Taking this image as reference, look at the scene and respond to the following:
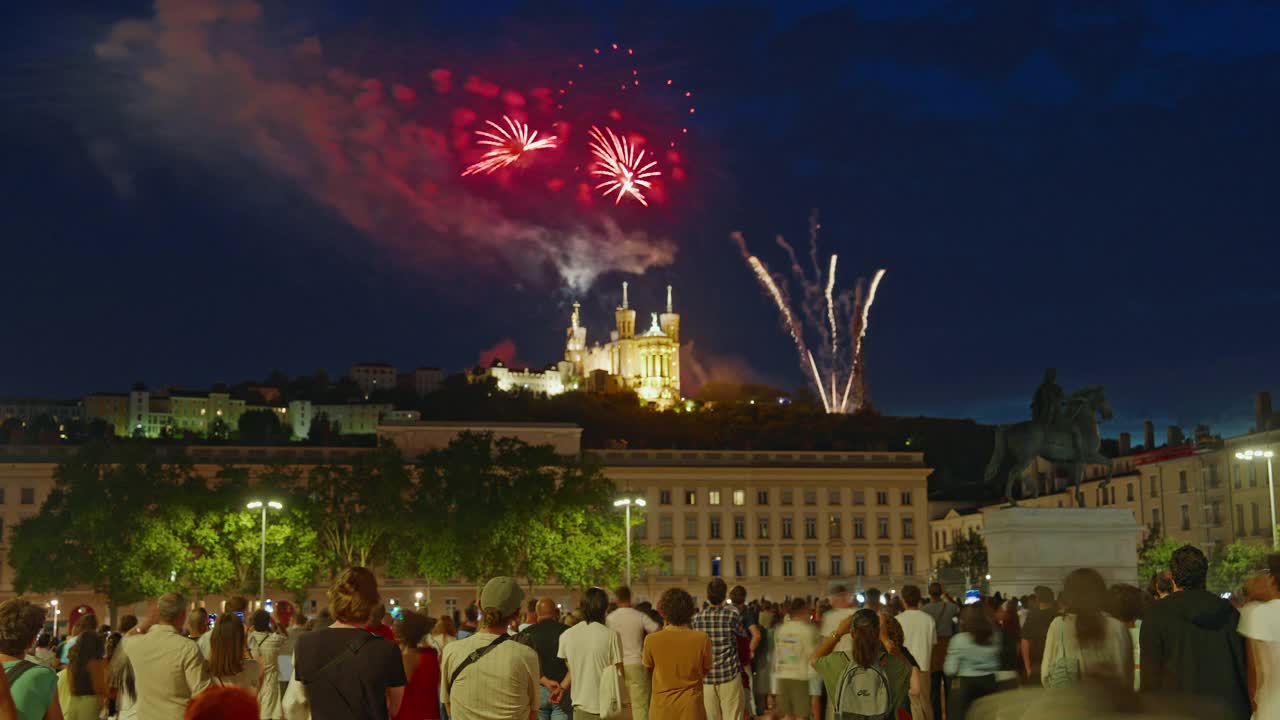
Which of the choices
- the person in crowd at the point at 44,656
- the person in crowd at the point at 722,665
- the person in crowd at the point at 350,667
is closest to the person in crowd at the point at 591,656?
the person in crowd at the point at 722,665

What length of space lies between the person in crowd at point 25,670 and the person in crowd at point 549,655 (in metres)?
5.90

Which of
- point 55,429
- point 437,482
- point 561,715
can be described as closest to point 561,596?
point 437,482

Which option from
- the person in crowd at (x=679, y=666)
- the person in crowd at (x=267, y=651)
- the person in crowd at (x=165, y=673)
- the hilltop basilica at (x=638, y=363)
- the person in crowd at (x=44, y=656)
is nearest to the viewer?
the person in crowd at (x=165, y=673)

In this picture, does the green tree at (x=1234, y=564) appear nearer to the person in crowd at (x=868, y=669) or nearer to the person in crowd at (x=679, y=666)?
the person in crowd at (x=868, y=669)

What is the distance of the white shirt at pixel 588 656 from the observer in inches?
530

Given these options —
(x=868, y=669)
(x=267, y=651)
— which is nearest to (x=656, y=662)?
(x=868, y=669)

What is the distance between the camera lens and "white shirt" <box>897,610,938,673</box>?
50.4 ft

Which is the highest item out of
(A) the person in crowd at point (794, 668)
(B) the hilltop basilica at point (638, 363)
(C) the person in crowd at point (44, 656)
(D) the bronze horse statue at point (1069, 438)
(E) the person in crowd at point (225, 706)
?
(B) the hilltop basilica at point (638, 363)

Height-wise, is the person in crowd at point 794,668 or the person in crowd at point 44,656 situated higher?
the person in crowd at point 44,656

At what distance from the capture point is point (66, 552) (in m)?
69.9

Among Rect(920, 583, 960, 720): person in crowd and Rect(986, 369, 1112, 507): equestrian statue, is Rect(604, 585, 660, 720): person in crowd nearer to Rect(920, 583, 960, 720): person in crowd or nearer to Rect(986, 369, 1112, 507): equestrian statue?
Rect(920, 583, 960, 720): person in crowd

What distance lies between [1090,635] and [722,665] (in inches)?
282

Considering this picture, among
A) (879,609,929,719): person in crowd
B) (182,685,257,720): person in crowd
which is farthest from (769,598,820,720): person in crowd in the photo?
(182,685,257,720): person in crowd

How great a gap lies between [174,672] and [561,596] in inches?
3230
